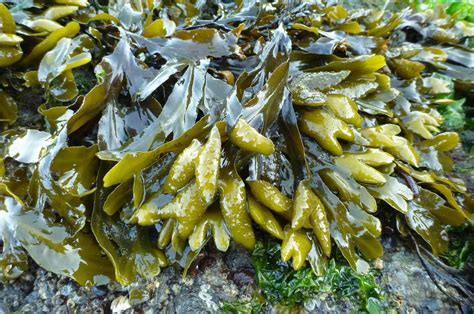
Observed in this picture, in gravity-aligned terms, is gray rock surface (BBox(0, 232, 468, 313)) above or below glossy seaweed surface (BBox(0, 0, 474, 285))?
below

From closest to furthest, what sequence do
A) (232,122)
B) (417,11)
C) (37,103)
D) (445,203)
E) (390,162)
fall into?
(232,122)
(390,162)
(445,203)
(37,103)
(417,11)

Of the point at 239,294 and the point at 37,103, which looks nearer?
the point at 239,294

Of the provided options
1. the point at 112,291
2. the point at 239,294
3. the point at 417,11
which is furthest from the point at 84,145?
the point at 417,11

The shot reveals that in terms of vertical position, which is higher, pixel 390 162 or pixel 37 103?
pixel 390 162

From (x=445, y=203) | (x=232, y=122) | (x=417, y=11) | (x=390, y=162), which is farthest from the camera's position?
(x=417, y=11)

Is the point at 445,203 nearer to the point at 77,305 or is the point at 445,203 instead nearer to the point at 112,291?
the point at 112,291

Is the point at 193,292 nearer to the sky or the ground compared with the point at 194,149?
nearer to the ground

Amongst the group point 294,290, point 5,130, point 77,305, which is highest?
Result: point 5,130

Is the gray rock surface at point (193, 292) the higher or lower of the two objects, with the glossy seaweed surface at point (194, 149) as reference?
lower
